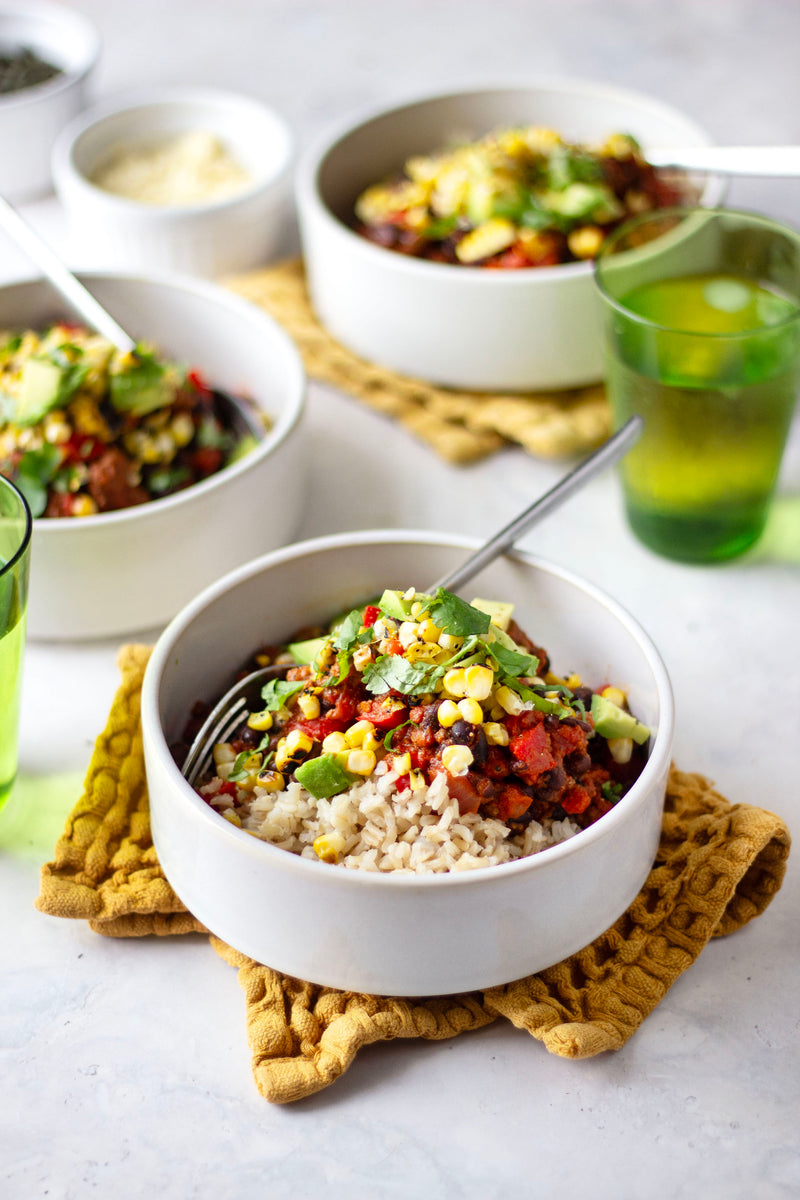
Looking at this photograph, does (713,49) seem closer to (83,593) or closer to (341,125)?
(341,125)

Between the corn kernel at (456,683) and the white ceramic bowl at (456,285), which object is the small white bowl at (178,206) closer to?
the white ceramic bowl at (456,285)

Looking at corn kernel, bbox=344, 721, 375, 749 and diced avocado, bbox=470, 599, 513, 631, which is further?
diced avocado, bbox=470, 599, 513, 631

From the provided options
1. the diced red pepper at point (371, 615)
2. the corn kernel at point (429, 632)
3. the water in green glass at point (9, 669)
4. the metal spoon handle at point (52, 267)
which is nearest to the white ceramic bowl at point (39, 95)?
the metal spoon handle at point (52, 267)

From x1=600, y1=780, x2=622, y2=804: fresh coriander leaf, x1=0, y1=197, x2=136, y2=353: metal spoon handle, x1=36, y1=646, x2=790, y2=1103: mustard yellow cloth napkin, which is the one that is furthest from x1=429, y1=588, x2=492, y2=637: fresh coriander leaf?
x1=0, y1=197, x2=136, y2=353: metal spoon handle

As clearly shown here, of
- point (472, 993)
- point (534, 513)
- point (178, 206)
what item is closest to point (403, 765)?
point (472, 993)

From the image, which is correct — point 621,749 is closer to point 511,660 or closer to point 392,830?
point 511,660

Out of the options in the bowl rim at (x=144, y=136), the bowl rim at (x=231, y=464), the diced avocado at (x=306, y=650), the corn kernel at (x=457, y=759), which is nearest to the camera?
the corn kernel at (x=457, y=759)

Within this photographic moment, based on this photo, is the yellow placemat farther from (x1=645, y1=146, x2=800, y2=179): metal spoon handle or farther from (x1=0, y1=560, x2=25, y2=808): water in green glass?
(x1=0, y1=560, x2=25, y2=808): water in green glass
